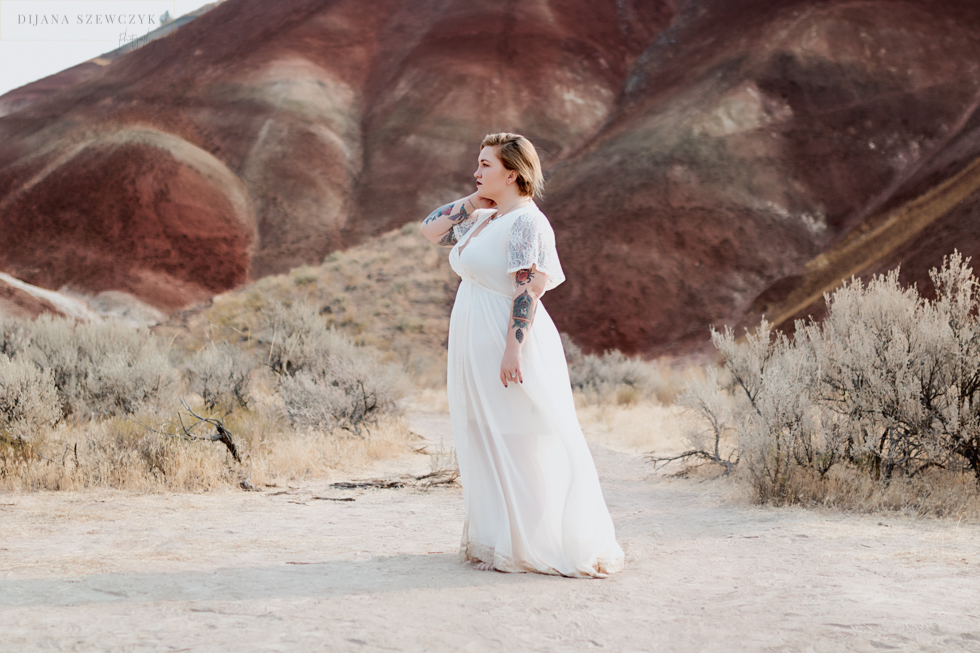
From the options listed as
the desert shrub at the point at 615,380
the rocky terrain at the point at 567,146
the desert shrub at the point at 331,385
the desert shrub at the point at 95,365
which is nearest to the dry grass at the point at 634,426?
the desert shrub at the point at 615,380

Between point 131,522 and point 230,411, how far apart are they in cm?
383

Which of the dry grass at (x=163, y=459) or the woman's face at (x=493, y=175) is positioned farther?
the dry grass at (x=163, y=459)

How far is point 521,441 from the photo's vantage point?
399cm

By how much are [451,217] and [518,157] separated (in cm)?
52

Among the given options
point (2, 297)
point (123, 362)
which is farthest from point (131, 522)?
point (2, 297)

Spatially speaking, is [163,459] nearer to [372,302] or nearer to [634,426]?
[634,426]

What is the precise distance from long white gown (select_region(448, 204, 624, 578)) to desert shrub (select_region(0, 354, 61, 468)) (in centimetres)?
421

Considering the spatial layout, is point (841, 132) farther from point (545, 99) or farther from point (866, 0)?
point (545, 99)

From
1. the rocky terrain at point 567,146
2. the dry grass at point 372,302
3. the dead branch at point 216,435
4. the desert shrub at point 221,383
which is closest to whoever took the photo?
the dead branch at point 216,435

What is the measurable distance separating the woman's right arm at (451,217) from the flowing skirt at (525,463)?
0.52 meters

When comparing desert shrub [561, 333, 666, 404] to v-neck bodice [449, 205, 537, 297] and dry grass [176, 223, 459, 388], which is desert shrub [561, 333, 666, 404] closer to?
dry grass [176, 223, 459, 388]

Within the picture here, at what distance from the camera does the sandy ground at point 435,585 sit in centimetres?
296

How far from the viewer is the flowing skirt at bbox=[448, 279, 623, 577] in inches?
154

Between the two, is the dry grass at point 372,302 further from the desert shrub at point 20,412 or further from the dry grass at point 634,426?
the desert shrub at point 20,412
